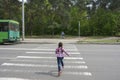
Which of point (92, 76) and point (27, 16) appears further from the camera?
point (27, 16)

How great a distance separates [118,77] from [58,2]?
164ft

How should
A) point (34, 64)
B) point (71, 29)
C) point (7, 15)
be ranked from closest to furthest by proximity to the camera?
1. point (34, 64)
2. point (7, 15)
3. point (71, 29)

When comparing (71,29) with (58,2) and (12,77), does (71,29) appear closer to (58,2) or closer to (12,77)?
(58,2)

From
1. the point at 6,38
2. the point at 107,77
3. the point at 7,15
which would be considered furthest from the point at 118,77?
the point at 7,15

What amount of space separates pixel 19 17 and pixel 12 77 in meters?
52.8

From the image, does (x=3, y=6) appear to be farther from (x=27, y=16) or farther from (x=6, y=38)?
(x=6, y=38)

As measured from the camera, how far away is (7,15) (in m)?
58.9

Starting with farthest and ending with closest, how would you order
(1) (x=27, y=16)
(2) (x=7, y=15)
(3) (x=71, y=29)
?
1. (3) (x=71, y=29)
2. (1) (x=27, y=16)
3. (2) (x=7, y=15)

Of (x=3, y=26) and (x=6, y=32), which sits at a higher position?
(x=3, y=26)

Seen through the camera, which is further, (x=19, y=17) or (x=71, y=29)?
(x=71, y=29)

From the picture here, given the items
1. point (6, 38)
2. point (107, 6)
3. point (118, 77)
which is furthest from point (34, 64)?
point (107, 6)

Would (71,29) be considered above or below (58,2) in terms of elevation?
below

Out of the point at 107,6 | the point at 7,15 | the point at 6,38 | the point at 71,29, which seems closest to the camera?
the point at 6,38

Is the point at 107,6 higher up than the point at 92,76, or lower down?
higher up
